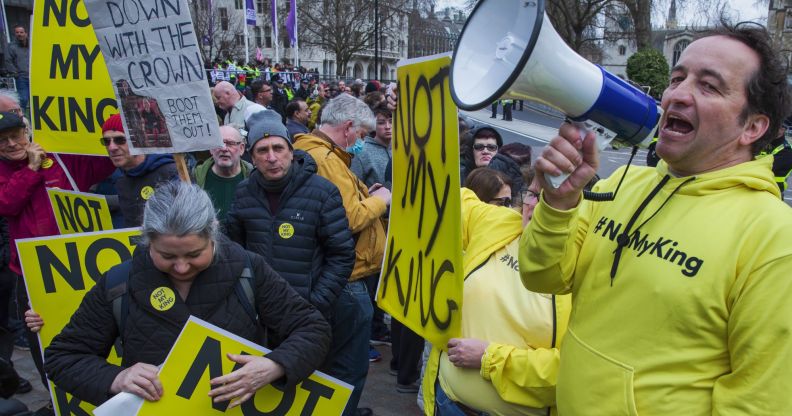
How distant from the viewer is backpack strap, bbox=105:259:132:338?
1971mm

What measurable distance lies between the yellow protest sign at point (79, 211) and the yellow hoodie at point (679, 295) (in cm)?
261

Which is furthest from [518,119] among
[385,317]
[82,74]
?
[82,74]

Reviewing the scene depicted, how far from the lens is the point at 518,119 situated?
23.7m

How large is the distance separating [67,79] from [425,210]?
8.39 ft

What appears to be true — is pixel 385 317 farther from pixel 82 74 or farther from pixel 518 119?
pixel 518 119

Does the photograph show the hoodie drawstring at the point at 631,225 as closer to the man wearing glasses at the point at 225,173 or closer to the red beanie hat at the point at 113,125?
the man wearing glasses at the point at 225,173

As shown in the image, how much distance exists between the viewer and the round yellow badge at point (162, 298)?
195 cm

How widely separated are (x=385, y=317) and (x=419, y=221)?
3.04m

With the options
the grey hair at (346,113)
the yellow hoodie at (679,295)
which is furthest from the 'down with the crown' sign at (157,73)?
the yellow hoodie at (679,295)

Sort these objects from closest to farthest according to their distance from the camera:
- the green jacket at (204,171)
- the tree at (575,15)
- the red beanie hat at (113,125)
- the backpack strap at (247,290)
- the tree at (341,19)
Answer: the backpack strap at (247,290), the red beanie hat at (113,125), the green jacket at (204,171), the tree at (575,15), the tree at (341,19)

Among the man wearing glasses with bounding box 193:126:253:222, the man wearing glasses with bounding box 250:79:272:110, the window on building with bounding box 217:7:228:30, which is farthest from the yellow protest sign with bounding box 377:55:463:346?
the window on building with bounding box 217:7:228:30

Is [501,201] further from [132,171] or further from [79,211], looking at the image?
[79,211]

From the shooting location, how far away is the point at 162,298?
6.43 feet

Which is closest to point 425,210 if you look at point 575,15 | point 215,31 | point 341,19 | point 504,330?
point 504,330
